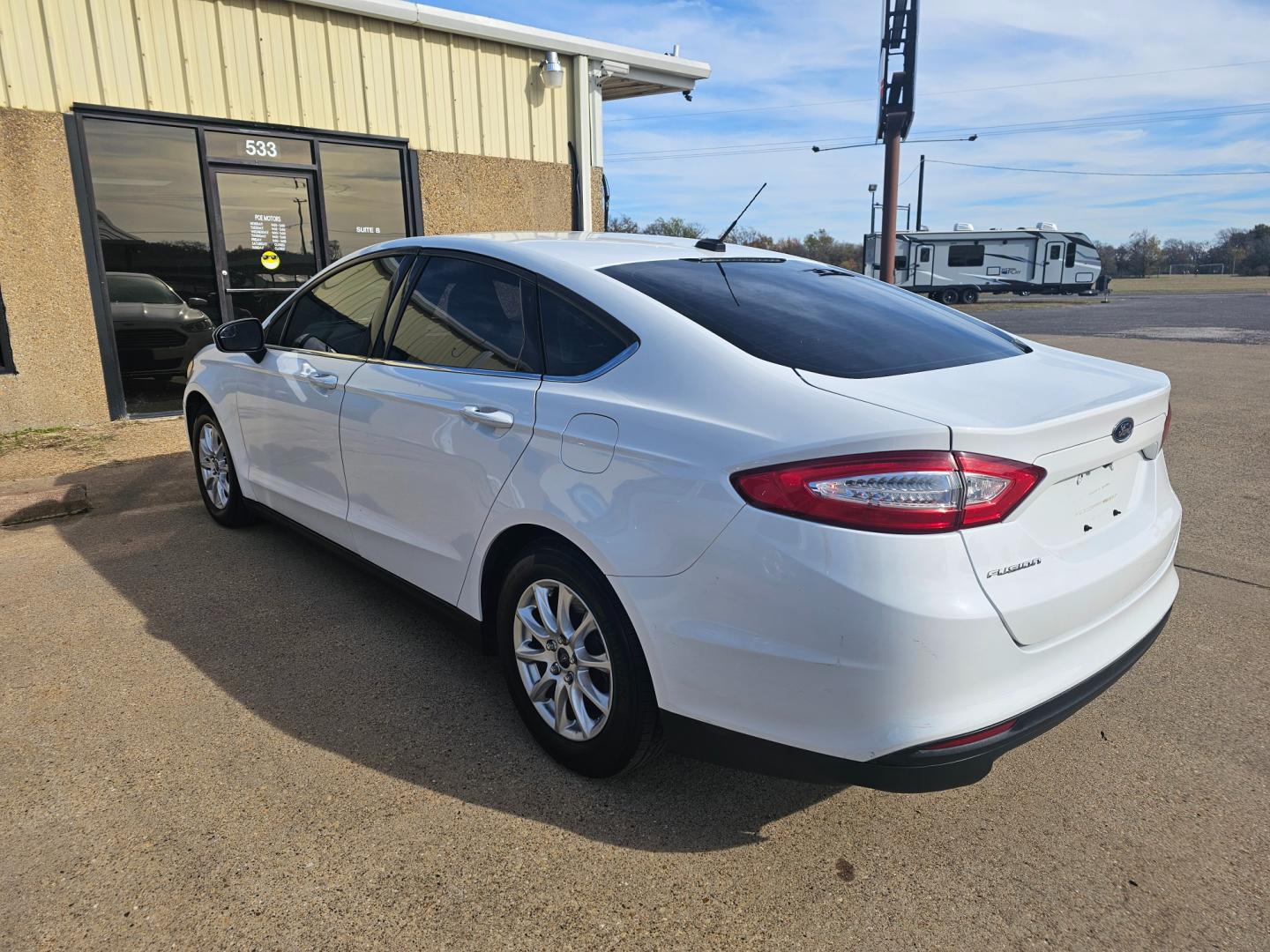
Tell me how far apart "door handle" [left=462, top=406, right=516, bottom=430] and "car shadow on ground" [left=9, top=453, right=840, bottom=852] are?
0.78 metres

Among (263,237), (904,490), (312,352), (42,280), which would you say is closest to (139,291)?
(42,280)

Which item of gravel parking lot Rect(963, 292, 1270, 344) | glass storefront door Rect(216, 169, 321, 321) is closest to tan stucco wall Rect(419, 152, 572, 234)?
glass storefront door Rect(216, 169, 321, 321)

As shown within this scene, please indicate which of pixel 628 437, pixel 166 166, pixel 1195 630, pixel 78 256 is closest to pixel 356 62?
pixel 166 166

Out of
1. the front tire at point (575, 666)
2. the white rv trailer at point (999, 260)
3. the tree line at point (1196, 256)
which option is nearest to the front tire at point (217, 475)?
the front tire at point (575, 666)

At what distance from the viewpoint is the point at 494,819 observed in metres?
2.55

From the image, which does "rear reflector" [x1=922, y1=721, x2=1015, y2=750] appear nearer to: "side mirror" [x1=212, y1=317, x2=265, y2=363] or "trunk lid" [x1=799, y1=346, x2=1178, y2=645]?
"trunk lid" [x1=799, y1=346, x2=1178, y2=645]

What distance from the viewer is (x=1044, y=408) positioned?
7.34 ft

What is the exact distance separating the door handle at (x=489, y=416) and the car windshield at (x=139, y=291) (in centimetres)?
666

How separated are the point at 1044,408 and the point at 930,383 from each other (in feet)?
0.92

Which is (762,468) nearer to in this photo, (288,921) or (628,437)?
(628,437)

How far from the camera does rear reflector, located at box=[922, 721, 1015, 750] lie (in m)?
2.04

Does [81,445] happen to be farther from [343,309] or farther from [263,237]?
[343,309]

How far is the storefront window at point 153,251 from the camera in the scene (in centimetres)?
786

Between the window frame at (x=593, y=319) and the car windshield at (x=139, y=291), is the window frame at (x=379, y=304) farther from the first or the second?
the car windshield at (x=139, y=291)
